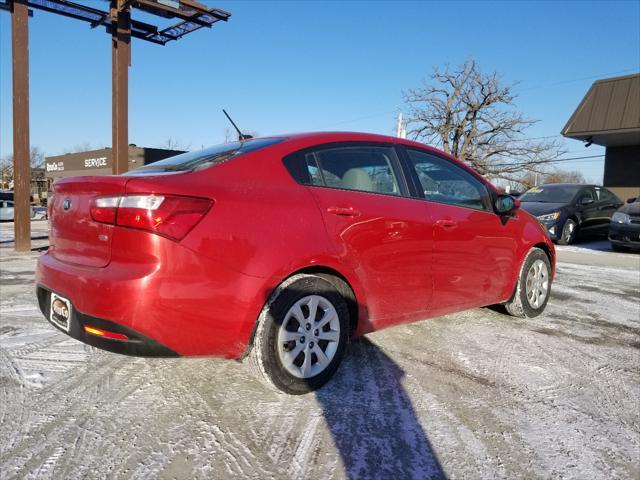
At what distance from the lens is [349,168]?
2965 mm

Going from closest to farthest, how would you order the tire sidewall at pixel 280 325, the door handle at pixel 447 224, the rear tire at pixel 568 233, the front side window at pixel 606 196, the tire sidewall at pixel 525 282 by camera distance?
the tire sidewall at pixel 280 325 → the door handle at pixel 447 224 → the tire sidewall at pixel 525 282 → the rear tire at pixel 568 233 → the front side window at pixel 606 196

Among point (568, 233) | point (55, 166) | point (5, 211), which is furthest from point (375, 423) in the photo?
point (55, 166)

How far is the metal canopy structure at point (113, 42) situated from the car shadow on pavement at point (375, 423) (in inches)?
328

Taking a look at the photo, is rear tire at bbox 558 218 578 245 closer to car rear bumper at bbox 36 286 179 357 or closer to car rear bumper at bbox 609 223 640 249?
car rear bumper at bbox 609 223 640 249

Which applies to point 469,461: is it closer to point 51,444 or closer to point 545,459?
point 545,459

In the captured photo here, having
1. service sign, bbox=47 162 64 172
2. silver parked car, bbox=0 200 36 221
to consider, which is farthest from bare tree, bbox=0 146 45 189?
silver parked car, bbox=0 200 36 221

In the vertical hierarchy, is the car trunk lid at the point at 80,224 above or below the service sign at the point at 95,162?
below

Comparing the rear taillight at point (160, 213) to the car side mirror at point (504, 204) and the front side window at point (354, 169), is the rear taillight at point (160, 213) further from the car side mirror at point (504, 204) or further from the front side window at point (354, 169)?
the car side mirror at point (504, 204)

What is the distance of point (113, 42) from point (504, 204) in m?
9.27

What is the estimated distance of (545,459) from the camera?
2.08 meters

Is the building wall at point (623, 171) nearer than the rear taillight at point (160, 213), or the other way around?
the rear taillight at point (160, 213)

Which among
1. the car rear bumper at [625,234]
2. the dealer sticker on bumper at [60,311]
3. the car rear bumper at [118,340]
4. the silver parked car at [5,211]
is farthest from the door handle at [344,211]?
the silver parked car at [5,211]

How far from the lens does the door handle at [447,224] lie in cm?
330

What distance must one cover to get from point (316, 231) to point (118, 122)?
8.62 meters
